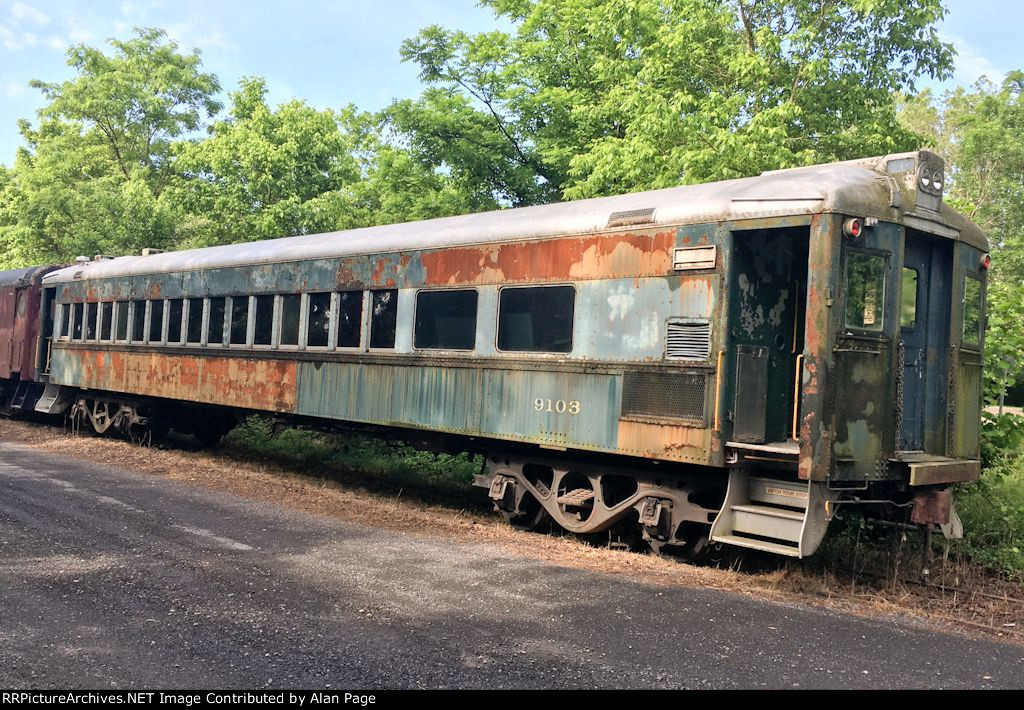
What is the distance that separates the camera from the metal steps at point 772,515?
21.1ft

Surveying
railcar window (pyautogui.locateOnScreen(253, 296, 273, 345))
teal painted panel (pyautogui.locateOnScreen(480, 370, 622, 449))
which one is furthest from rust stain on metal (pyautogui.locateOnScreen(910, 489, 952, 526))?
railcar window (pyautogui.locateOnScreen(253, 296, 273, 345))

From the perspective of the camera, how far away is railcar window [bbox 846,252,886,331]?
6727 mm

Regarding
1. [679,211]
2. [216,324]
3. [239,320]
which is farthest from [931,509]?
[216,324]

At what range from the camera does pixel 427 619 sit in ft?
17.8

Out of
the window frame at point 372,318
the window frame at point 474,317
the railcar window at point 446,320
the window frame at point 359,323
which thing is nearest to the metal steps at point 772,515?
the window frame at point 474,317

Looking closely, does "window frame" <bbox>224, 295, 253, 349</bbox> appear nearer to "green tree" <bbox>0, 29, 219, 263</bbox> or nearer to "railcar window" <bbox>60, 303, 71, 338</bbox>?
"railcar window" <bbox>60, 303, 71, 338</bbox>

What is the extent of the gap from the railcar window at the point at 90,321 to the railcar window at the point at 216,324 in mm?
4471

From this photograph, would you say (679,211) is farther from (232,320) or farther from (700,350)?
(232,320)

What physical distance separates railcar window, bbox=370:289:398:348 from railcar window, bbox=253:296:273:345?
225 centimetres

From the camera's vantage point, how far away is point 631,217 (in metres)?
7.70

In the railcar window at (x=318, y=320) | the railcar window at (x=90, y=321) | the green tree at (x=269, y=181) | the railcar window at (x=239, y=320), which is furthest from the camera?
the green tree at (x=269, y=181)

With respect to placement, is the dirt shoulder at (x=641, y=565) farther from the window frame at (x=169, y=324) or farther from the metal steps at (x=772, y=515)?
the window frame at (x=169, y=324)

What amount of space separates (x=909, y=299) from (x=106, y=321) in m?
13.5
